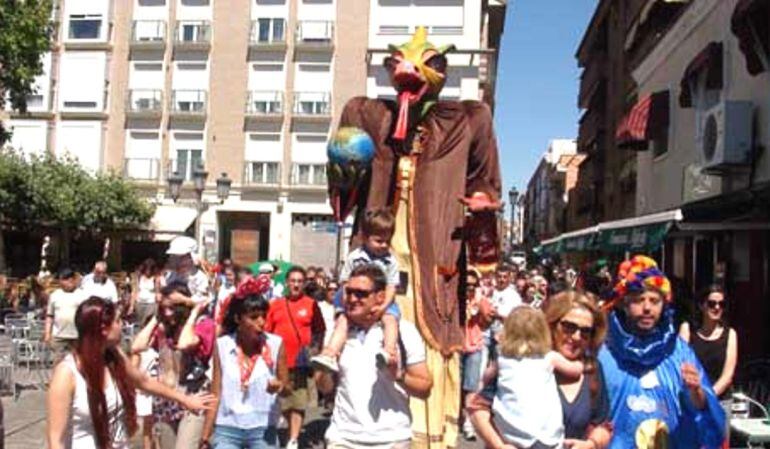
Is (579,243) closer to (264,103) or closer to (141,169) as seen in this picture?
(264,103)

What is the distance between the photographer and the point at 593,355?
4.14 meters

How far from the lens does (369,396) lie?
4.08 m

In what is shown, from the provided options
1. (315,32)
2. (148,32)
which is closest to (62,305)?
(315,32)

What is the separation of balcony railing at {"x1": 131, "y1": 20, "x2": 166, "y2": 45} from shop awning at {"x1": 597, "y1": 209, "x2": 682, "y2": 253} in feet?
81.2

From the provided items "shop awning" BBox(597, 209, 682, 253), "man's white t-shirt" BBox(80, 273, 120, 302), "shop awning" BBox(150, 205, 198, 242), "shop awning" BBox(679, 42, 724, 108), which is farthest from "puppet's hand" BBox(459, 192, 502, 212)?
"shop awning" BBox(150, 205, 198, 242)

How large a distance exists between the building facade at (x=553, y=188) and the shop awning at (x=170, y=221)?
27.7 metres

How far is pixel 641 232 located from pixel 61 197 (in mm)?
22380

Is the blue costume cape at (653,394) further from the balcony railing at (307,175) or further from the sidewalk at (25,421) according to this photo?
the balcony railing at (307,175)

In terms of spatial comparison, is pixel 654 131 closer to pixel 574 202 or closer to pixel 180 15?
pixel 180 15

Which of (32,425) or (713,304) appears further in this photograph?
(32,425)

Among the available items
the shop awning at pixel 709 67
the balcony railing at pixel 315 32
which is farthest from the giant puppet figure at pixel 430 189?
the balcony railing at pixel 315 32

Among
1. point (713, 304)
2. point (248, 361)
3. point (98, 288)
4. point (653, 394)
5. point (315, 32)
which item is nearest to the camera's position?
point (653, 394)

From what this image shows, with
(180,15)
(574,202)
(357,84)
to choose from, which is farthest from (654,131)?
(574,202)

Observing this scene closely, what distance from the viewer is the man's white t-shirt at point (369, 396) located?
4062 mm
